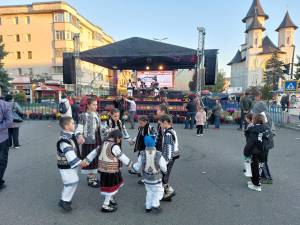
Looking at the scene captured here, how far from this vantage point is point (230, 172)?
5156 mm

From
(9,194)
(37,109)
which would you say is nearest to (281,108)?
(9,194)

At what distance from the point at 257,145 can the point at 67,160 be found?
10.4 feet

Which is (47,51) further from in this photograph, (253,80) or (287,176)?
(253,80)

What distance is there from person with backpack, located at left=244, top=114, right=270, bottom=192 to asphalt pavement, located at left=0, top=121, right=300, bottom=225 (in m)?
0.29

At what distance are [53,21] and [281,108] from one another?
38.3m

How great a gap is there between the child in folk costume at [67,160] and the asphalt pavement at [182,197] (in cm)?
28

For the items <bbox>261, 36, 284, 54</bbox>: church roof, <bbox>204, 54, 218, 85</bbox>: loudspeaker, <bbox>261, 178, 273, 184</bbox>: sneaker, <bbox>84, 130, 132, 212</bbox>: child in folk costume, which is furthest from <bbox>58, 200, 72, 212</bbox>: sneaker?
<bbox>261, 36, 284, 54</bbox>: church roof

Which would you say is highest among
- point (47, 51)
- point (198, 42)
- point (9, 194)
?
point (47, 51)

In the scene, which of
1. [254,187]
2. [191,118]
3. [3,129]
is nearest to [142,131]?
[254,187]

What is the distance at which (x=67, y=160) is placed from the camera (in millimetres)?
3209

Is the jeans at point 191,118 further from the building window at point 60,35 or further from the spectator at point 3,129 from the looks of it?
the building window at point 60,35

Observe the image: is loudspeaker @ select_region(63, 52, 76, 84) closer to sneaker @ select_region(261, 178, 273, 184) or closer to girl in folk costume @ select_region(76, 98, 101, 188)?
girl in folk costume @ select_region(76, 98, 101, 188)

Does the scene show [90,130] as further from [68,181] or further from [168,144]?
[168,144]

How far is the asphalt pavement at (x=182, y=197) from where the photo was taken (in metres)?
3.22
